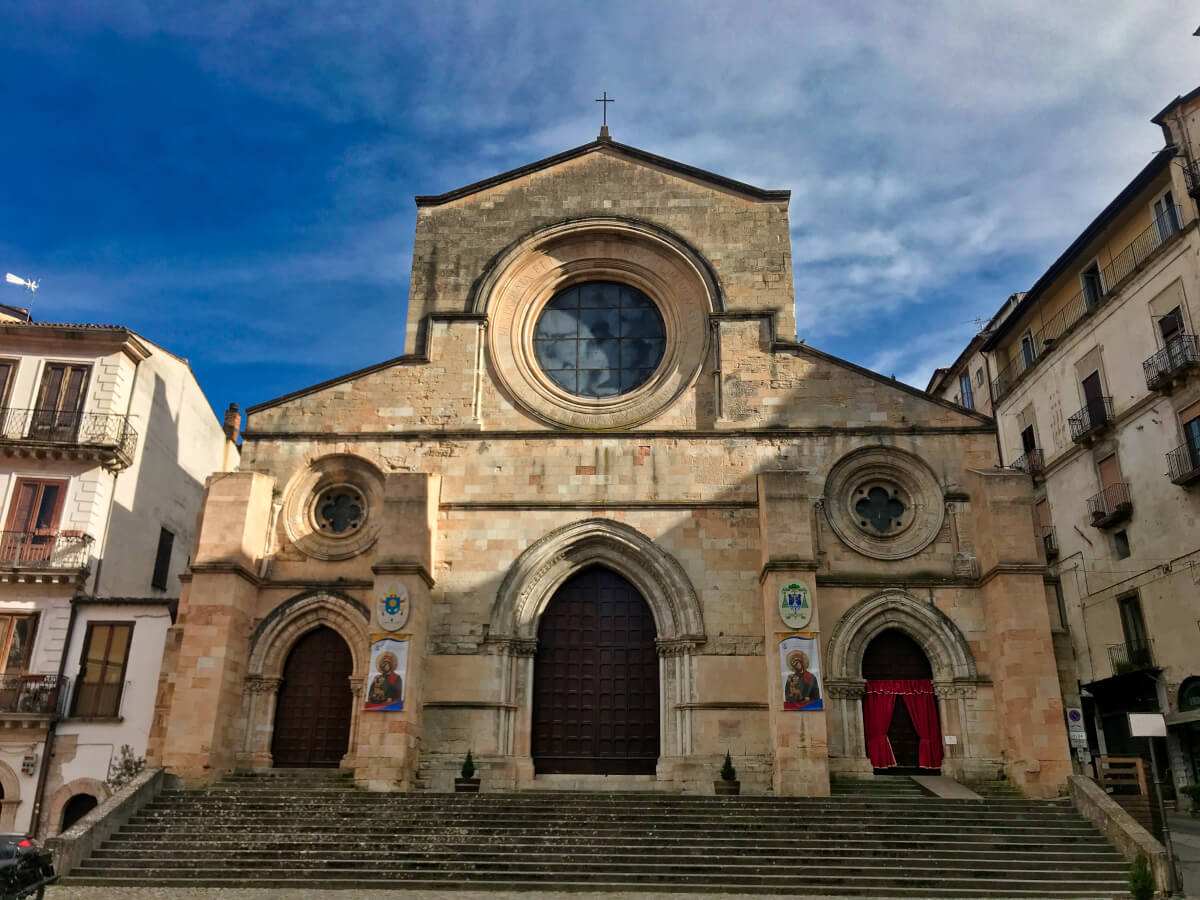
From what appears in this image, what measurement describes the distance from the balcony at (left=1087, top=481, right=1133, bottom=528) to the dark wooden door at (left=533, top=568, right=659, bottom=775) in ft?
45.4

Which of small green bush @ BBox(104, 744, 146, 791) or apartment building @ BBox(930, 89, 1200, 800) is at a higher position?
apartment building @ BBox(930, 89, 1200, 800)

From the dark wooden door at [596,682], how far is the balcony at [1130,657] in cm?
1338

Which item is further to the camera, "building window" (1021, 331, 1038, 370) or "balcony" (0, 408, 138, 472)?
"building window" (1021, 331, 1038, 370)

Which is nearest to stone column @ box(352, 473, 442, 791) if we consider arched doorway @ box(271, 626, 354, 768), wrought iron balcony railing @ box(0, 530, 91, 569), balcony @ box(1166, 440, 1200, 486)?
arched doorway @ box(271, 626, 354, 768)

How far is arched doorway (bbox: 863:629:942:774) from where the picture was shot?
1744 centimetres

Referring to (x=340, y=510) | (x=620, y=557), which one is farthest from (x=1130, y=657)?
(x=340, y=510)

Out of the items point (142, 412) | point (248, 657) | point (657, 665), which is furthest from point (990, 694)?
point (142, 412)

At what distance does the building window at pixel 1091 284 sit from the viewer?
26.9 m

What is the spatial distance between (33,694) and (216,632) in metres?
5.55

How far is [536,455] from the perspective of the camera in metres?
19.5

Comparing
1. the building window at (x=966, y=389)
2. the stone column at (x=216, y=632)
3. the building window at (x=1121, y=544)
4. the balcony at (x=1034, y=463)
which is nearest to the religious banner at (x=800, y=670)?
the stone column at (x=216, y=632)

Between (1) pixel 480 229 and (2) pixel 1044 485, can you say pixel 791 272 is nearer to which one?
(1) pixel 480 229

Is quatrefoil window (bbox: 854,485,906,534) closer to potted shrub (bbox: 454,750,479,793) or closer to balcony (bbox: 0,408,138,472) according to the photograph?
potted shrub (bbox: 454,750,479,793)

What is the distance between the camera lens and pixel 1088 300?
2722cm
